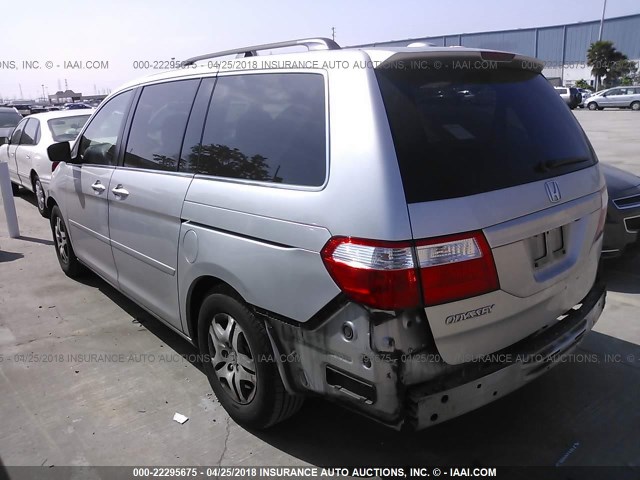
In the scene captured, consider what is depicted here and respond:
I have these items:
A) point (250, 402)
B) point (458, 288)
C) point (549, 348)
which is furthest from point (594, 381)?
point (250, 402)

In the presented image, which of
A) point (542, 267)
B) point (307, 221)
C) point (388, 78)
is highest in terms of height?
point (388, 78)

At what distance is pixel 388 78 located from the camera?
7.39 ft

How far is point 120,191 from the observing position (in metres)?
3.67

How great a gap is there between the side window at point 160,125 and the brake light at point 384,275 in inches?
62.8

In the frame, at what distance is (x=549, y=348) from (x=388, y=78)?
1484mm

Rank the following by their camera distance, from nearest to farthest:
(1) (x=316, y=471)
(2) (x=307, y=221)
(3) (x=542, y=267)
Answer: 1. (2) (x=307, y=221)
2. (3) (x=542, y=267)
3. (1) (x=316, y=471)

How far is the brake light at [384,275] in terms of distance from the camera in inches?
79.5

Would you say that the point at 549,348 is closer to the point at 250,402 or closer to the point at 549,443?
the point at 549,443

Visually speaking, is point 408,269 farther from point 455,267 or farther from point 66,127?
point 66,127

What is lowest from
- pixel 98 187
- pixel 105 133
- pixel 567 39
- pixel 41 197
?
pixel 41 197

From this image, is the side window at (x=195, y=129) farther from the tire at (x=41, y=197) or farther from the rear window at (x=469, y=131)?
the tire at (x=41, y=197)

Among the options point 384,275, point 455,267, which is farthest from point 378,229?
point 455,267

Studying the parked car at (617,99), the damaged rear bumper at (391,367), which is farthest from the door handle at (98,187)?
the parked car at (617,99)

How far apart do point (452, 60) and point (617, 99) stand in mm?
41266
